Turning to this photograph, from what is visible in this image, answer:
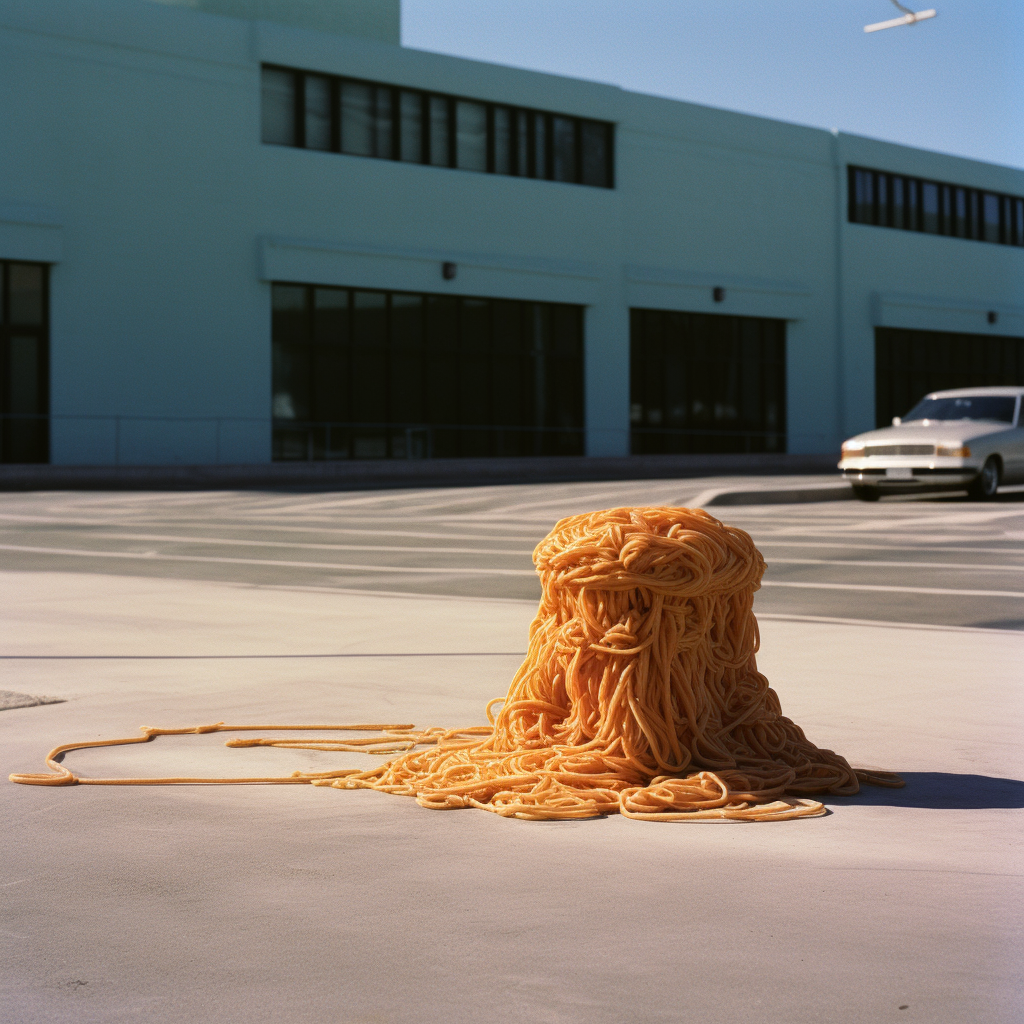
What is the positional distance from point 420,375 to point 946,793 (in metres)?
31.9

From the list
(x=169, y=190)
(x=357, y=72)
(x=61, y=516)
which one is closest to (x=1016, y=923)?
(x=61, y=516)

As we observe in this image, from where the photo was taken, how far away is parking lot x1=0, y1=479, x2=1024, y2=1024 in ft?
10.0

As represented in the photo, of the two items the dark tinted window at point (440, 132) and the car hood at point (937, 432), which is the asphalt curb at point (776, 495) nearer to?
the car hood at point (937, 432)

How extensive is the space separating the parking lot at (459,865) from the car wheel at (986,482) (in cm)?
1467

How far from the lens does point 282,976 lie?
314cm

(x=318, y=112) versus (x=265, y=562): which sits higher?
(x=318, y=112)

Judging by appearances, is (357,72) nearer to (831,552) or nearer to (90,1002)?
(831,552)

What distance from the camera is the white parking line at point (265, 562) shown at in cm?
1314

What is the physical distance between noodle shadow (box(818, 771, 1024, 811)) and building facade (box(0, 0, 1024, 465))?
2792 cm

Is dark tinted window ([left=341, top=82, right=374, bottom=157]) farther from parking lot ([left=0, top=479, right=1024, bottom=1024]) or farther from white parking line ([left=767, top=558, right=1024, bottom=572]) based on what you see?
parking lot ([left=0, top=479, right=1024, bottom=1024])

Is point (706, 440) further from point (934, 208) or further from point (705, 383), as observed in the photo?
point (934, 208)

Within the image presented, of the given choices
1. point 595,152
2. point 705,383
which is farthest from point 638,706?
point 705,383

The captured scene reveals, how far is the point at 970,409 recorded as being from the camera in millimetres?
24391

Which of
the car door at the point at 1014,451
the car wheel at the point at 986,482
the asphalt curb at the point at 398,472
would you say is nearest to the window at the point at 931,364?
the asphalt curb at the point at 398,472
